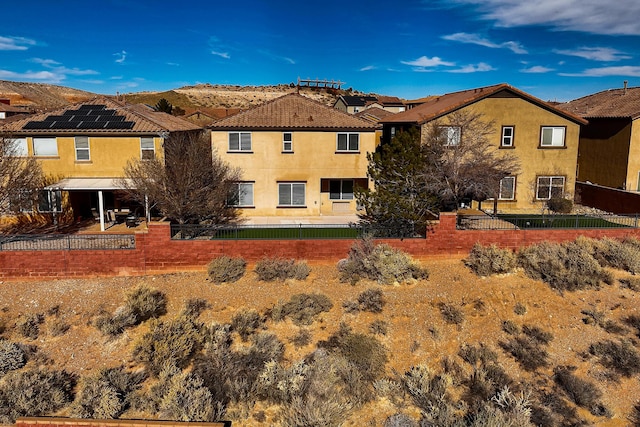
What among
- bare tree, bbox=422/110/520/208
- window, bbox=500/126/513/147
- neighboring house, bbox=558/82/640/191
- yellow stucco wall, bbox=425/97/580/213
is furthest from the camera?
neighboring house, bbox=558/82/640/191

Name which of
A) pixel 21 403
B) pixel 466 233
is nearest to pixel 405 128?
pixel 466 233

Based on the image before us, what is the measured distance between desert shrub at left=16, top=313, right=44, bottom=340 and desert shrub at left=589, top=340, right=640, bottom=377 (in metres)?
A: 17.1

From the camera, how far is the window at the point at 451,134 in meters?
26.0

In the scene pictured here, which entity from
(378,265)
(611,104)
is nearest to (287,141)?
(378,265)

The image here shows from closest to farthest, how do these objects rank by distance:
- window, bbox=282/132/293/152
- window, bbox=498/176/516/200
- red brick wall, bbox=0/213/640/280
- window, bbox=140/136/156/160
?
red brick wall, bbox=0/213/640/280 < window, bbox=140/136/156/160 < window, bbox=282/132/293/152 < window, bbox=498/176/516/200

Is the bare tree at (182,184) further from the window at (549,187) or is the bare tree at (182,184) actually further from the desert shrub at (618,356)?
the window at (549,187)

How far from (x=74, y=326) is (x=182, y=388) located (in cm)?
568

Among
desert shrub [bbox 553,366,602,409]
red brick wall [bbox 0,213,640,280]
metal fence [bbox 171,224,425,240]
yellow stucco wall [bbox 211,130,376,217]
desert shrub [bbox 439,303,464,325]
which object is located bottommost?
desert shrub [bbox 553,366,602,409]

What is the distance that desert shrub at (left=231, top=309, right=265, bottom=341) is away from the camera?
1540 cm

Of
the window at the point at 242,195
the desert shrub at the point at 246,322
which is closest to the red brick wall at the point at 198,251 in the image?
the desert shrub at the point at 246,322

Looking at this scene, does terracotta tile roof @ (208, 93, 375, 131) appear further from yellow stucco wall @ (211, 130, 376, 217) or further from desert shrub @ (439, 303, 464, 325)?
desert shrub @ (439, 303, 464, 325)

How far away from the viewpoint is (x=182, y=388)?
41.0 ft

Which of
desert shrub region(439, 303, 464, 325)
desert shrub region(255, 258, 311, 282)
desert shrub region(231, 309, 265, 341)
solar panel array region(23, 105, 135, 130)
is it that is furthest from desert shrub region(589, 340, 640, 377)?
solar panel array region(23, 105, 135, 130)

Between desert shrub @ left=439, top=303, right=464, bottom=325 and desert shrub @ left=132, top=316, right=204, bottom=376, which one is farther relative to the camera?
desert shrub @ left=439, top=303, right=464, bottom=325
